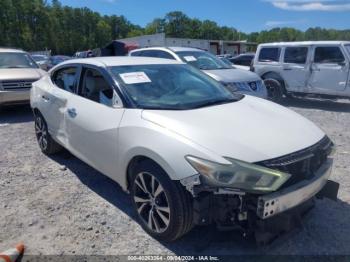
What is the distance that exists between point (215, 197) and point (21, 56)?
8.90 meters

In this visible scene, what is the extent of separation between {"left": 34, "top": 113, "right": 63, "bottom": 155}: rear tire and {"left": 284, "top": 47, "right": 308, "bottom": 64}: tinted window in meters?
7.52

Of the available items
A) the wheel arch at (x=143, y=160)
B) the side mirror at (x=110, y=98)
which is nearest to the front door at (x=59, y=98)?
the side mirror at (x=110, y=98)

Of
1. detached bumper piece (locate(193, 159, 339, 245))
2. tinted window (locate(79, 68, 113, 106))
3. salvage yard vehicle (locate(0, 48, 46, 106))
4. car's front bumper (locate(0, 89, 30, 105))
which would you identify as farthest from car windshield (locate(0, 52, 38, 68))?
detached bumper piece (locate(193, 159, 339, 245))

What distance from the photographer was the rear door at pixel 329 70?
30.5 ft

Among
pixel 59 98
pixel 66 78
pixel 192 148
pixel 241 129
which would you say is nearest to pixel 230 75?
pixel 66 78

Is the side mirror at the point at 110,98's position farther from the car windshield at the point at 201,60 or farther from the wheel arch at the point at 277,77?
the wheel arch at the point at 277,77

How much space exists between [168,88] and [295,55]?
758 cm

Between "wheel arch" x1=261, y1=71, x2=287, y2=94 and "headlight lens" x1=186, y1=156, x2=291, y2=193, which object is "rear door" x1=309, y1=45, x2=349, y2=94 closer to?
"wheel arch" x1=261, y1=71, x2=287, y2=94

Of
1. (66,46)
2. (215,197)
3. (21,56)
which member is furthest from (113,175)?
(66,46)

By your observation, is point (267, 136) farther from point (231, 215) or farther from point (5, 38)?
point (5, 38)

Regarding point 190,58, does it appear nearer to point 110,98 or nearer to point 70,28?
Result: point 110,98

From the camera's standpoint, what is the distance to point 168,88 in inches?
150

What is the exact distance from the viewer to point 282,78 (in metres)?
10.6

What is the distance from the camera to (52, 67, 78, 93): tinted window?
4.52 metres
